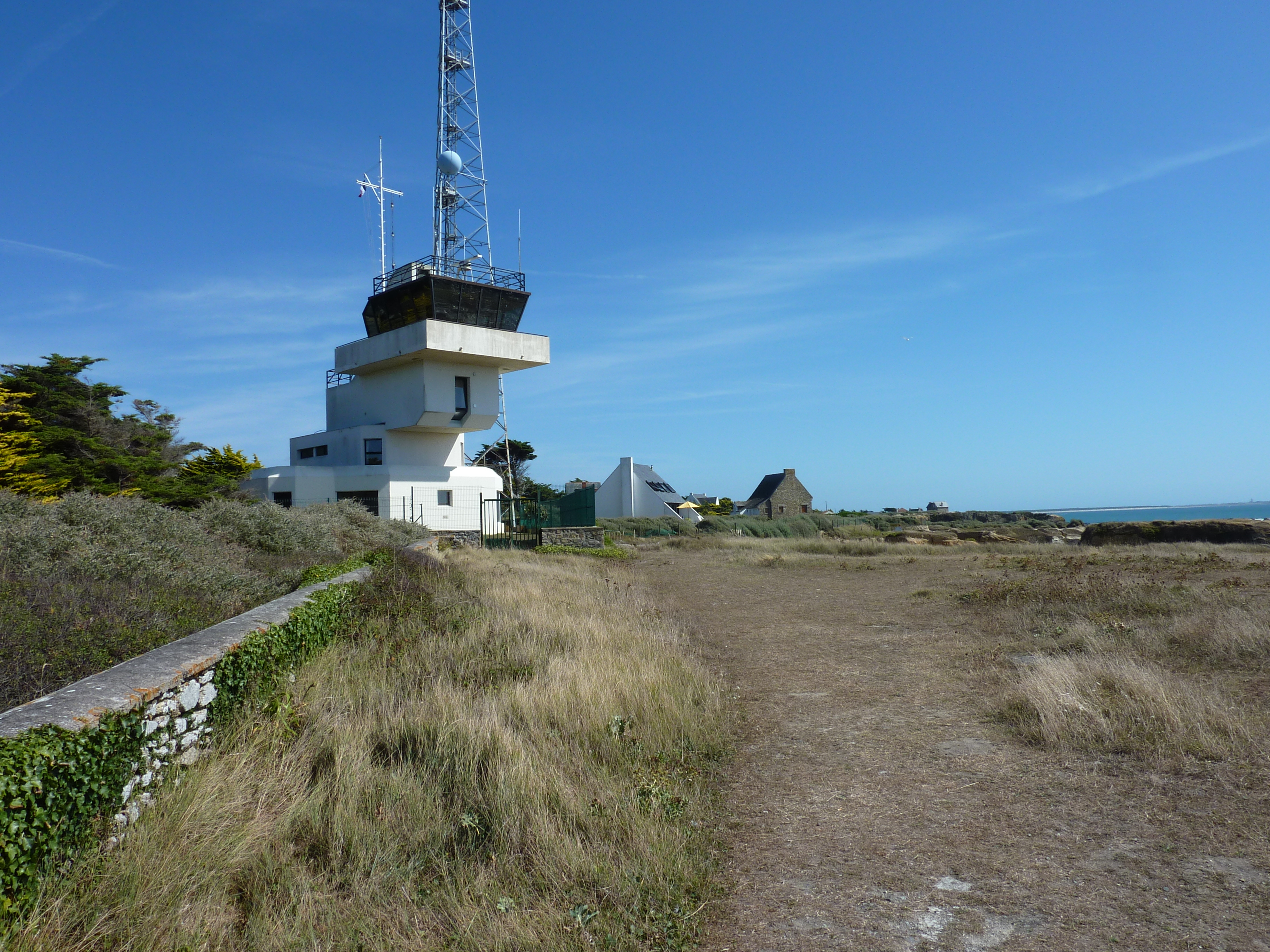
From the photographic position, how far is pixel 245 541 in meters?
13.9

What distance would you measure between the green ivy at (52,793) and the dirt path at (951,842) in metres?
2.85

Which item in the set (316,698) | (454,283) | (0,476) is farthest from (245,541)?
(454,283)

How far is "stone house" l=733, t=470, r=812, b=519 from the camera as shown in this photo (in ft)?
203

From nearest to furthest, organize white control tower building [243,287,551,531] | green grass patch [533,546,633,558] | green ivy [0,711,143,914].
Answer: green ivy [0,711,143,914] → green grass patch [533,546,633,558] → white control tower building [243,287,551,531]

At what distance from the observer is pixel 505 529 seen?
126ft

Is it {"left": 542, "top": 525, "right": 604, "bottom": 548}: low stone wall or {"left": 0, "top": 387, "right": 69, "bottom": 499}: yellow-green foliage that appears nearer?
{"left": 0, "top": 387, "right": 69, "bottom": 499}: yellow-green foliage

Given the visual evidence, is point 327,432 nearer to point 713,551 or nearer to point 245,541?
point 713,551

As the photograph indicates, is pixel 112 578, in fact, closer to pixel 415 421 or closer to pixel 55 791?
pixel 55 791

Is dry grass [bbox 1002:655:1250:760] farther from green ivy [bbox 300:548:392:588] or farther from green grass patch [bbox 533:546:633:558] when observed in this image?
green grass patch [bbox 533:546:633:558]

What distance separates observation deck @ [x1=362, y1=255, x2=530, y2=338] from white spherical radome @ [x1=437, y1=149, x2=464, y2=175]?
4626mm

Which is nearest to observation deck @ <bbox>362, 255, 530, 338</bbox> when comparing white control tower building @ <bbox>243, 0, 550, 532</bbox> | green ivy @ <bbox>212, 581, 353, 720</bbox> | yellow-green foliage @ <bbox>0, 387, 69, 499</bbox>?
white control tower building @ <bbox>243, 0, 550, 532</bbox>

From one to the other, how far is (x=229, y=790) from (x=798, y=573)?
60.1ft

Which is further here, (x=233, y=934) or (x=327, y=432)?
(x=327, y=432)

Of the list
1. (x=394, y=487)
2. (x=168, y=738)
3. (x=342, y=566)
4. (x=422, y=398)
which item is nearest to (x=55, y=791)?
(x=168, y=738)
